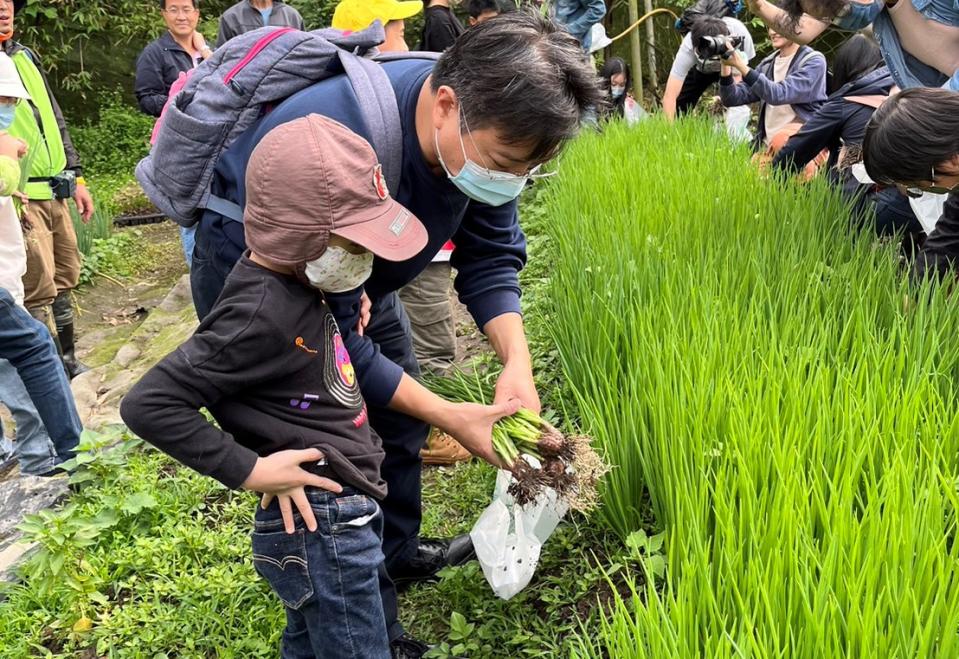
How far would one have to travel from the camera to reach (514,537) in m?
1.57

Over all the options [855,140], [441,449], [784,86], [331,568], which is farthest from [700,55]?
[331,568]

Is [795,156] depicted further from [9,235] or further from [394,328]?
[9,235]

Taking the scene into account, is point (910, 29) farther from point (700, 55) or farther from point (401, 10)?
point (700, 55)

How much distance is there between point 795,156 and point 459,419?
8.45 ft

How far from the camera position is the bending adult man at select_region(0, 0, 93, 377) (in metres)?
3.25

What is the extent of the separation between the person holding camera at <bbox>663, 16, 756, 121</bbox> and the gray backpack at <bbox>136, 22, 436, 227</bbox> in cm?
352

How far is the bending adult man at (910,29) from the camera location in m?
2.33

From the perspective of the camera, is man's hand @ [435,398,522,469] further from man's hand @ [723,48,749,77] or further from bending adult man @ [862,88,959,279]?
man's hand @ [723,48,749,77]

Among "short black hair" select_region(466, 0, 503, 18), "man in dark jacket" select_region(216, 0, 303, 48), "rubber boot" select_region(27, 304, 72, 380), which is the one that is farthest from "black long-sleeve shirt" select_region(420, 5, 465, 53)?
"rubber boot" select_region(27, 304, 72, 380)

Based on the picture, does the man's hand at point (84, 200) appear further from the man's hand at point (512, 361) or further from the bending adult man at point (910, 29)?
the bending adult man at point (910, 29)

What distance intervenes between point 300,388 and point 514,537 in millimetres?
547

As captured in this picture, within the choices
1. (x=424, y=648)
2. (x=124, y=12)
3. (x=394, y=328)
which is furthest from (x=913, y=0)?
(x=124, y=12)

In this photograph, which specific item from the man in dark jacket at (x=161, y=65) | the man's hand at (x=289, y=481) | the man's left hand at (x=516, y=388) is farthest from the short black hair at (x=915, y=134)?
the man in dark jacket at (x=161, y=65)

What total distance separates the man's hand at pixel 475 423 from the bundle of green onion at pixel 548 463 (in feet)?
0.06
